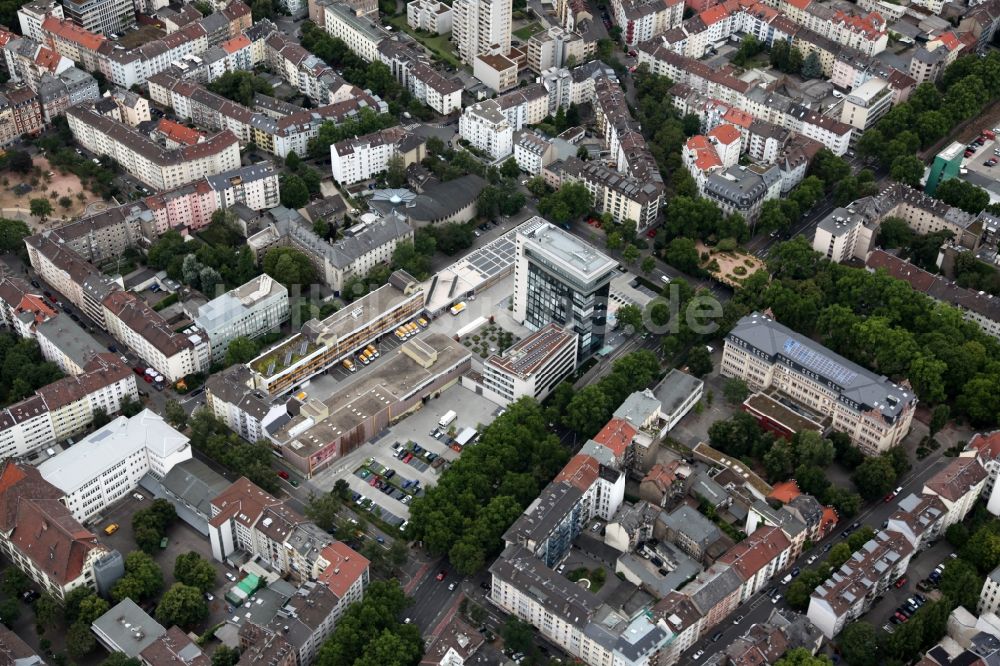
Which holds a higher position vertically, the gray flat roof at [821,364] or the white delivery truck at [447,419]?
the gray flat roof at [821,364]

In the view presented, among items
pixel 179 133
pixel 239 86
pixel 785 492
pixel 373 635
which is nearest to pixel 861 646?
pixel 785 492

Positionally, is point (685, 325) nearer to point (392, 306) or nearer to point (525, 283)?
point (525, 283)

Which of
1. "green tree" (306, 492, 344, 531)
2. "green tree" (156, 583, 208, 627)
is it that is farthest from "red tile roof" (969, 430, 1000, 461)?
"green tree" (156, 583, 208, 627)

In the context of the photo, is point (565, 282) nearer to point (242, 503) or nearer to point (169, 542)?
point (242, 503)

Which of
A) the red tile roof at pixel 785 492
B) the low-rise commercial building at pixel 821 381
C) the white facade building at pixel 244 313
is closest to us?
the red tile roof at pixel 785 492

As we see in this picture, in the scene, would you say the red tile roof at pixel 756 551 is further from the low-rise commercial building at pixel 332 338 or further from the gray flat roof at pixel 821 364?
the low-rise commercial building at pixel 332 338

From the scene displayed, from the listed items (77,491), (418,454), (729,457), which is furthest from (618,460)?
(77,491)

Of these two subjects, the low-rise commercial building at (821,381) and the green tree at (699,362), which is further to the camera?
the green tree at (699,362)

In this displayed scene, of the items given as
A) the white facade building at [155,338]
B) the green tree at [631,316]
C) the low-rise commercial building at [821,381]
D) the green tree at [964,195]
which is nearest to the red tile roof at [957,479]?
the low-rise commercial building at [821,381]
